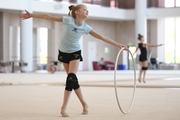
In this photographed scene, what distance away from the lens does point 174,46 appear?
3391 centimetres

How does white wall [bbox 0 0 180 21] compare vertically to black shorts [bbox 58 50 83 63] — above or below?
above

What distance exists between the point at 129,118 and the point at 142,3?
27938 mm

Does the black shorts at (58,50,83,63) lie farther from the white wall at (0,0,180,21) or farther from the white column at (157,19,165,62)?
the white column at (157,19,165,62)

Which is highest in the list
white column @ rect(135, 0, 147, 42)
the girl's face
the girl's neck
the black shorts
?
white column @ rect(135, 0, 147, 42)

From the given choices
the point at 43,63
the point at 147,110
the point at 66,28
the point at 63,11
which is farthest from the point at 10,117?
the point at 43,63

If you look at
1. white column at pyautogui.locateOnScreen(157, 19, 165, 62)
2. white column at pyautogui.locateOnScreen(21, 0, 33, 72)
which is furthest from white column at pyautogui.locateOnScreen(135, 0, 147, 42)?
white column at pyautogui.locateOnScreen(21, 0, 33, 72)

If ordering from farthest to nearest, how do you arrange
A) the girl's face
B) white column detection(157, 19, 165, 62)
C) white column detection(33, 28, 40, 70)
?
1. white column detection(157, 19, 165, 62)
2. white column detection(33, 28, 40, 70)
3. the girl's face

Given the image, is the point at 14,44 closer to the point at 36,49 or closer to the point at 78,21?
the point at 36,49

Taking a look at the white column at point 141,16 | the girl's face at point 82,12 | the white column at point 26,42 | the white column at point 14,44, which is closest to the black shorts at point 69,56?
the girl's face at point 82,12

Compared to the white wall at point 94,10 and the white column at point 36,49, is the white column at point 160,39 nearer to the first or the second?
the white wall at point 94,10

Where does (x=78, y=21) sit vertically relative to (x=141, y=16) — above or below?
below

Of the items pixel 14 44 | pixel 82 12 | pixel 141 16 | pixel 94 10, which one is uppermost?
pixel 94 10

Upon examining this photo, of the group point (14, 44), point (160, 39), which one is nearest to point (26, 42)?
point (14, 44)

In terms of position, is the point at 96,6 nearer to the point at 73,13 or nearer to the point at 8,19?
the point at 8,19
